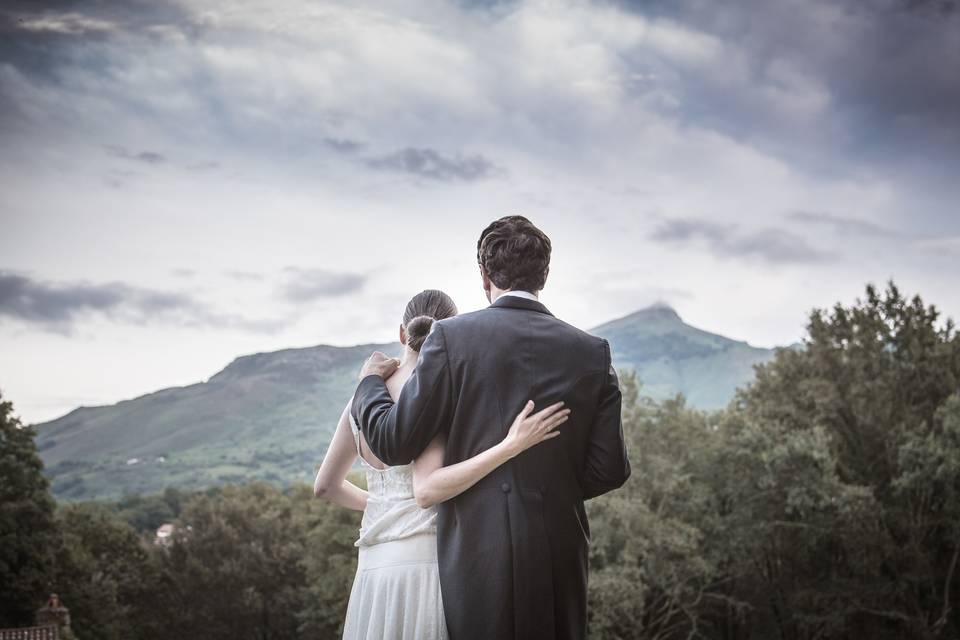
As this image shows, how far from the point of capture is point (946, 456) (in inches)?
909

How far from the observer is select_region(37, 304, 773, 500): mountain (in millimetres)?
136125

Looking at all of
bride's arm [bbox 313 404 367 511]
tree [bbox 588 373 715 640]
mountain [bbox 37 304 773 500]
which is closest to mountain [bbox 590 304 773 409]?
mountain [bbox 37 304 773 500]

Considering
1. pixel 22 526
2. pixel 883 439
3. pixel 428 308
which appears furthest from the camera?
pixel 22 526

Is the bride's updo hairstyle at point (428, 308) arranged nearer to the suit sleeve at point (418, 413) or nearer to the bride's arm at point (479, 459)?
the suit sleeve at point (418, 413)

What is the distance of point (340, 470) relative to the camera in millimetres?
4008

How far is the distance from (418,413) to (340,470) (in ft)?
2.47

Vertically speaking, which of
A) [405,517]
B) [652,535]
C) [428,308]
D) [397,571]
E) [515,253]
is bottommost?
[652,535]

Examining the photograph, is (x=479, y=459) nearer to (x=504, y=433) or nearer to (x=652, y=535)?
(x=504, y=433)

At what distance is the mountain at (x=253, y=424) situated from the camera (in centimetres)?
13612

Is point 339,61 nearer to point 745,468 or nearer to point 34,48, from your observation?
point 34,48

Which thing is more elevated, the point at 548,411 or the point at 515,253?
the point at 515,253

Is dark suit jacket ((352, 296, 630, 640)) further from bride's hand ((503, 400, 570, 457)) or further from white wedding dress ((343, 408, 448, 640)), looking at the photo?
white wedding dress ((343, 408, 448, 640))

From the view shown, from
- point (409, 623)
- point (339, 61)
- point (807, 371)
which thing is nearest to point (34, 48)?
point (339, 61)

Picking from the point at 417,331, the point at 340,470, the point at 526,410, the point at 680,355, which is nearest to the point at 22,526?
the point at 340,470
